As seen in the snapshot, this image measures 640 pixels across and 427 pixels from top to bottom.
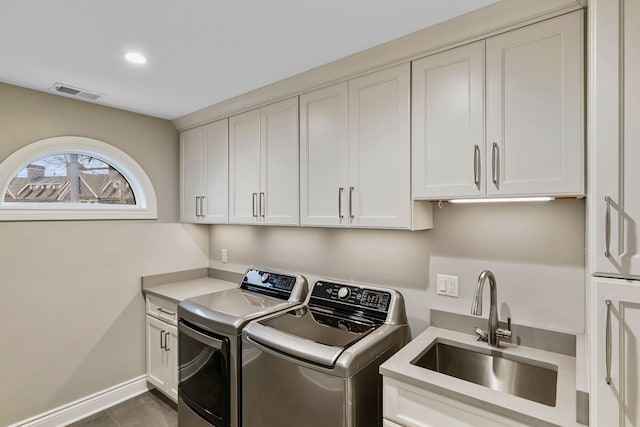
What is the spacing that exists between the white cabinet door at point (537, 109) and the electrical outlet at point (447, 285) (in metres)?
0.59

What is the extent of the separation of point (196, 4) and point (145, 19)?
278mm

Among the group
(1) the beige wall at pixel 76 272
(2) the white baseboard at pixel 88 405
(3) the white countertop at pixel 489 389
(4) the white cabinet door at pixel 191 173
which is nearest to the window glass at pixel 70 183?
(1) the beige wall at pixel 76 272

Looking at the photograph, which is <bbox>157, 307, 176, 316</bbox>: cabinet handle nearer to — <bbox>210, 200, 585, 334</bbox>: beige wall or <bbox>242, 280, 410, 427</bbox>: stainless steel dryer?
<bbox>242, 280, 410, 427</bbox>: stainless steel dryer

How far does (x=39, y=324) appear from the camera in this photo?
2.37 m

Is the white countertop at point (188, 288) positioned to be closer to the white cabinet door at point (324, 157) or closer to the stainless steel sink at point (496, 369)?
the white cabinet door at point (324, 157)

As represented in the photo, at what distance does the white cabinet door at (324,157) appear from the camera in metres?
1.96

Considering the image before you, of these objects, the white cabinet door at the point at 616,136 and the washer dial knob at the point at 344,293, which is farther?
the washer dial knob at the point at 344,293

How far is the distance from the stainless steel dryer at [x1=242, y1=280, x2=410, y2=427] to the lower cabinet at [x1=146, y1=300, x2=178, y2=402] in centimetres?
97

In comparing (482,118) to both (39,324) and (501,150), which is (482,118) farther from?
(39,324)

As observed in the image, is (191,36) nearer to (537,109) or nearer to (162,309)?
(537,109)

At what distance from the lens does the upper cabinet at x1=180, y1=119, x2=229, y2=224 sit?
2.71m

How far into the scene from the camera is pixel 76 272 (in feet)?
8.30

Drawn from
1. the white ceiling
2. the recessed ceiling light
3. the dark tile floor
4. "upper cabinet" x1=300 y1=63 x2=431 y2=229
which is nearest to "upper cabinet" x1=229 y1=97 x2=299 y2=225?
"upper cabinet" x1=300 y1=63 x2=431 y2=229

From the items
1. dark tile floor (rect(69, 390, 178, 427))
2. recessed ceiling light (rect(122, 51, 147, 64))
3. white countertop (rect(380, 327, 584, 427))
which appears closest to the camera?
white countertop (rect(380, 327, 584, 427))
